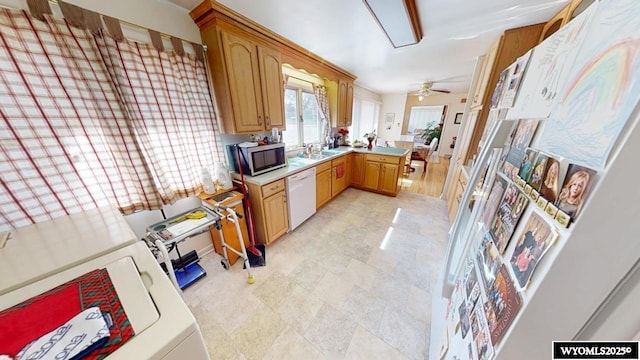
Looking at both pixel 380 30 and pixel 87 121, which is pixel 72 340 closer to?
pixel 87 121

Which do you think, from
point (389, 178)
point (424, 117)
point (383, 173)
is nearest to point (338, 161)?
point (383, 173)

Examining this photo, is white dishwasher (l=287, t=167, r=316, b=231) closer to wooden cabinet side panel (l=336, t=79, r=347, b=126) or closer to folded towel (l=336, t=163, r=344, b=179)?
folded towel (l=336, t=163, r=344, b=179)

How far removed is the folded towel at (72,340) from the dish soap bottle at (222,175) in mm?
1410

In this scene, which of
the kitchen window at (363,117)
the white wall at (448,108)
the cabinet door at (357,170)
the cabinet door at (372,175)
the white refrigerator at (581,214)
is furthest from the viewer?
the white wall at (448,108)

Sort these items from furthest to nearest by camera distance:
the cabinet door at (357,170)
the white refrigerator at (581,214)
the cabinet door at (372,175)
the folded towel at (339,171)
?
the cabinet door at (357,170) → the cabinet door at (372,175) → the folded towel at (339,171) → the white refrigerator at (581,214)

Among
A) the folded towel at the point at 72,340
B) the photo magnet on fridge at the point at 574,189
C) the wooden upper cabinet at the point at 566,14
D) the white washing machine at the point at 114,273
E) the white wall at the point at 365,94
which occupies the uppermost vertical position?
the wooden upper cabinet at the point at 566,14

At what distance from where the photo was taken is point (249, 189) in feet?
6.48

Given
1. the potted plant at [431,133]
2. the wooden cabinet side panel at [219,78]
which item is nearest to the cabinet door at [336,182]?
the wooden cabinet side panel at [219,78]

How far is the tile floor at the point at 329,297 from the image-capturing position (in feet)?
4.06

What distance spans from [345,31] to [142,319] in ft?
7.99

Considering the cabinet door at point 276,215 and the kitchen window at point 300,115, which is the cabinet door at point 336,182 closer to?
the kitchen window at point 300,115

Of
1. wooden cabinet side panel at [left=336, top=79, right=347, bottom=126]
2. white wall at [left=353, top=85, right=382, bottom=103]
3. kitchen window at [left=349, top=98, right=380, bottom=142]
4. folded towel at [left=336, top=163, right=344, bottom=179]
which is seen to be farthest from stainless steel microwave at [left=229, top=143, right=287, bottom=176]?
white wall at [left=353, top=85, right=382, bottom=103]

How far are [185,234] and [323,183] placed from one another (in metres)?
1.90

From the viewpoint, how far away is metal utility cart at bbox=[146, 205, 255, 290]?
1.15 metres
